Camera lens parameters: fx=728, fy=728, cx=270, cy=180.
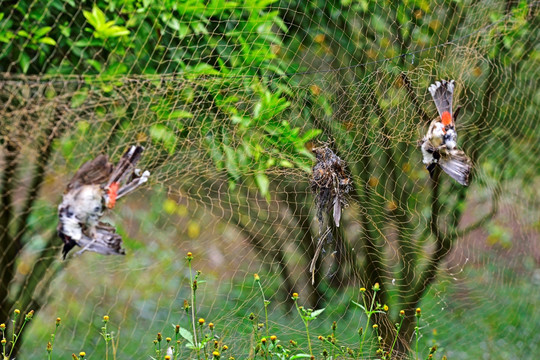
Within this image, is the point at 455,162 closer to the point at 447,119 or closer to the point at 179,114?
the point at 447,119

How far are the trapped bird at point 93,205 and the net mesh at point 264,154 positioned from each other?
0.13 meters

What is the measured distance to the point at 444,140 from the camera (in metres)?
1.96

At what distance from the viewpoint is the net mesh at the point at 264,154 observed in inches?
70.4

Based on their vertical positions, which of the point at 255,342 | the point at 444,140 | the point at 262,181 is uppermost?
the point at 444,140

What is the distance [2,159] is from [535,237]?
2234 mm

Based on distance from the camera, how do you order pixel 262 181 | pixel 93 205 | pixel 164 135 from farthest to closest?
pixel 262 181 → pixel 164 135 → pixel 93 205

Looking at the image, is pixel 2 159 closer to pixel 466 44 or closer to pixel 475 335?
pixel 466 44

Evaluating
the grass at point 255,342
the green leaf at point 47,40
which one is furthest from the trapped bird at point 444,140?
the green leaf at point 47,40

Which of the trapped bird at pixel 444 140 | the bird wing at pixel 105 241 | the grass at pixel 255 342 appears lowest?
the grass at pixel 255 342

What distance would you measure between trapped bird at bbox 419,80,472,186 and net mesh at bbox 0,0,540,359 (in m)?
0.08

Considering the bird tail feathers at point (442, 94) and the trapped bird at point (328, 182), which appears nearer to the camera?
the trapped bird at point (328, 182)

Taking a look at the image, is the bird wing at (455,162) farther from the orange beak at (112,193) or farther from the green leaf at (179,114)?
the orange beak at (112,193)

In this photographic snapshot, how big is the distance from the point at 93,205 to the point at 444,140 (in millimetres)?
989

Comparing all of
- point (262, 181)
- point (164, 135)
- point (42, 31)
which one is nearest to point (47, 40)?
point (42, 31)
